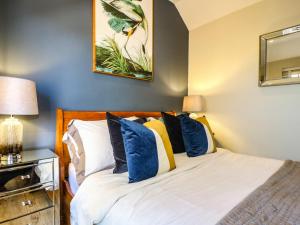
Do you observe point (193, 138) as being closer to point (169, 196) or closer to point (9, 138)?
point (169, 196)

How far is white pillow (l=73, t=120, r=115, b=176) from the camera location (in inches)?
49.5

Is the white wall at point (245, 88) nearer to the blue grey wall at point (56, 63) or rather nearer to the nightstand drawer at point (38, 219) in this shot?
the blue grey wall at point (56, 63)

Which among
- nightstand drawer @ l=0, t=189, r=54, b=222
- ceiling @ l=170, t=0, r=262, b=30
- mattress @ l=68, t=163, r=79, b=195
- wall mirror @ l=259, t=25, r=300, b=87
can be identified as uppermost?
ceiling @ l=170, t=0, r=262, b=30

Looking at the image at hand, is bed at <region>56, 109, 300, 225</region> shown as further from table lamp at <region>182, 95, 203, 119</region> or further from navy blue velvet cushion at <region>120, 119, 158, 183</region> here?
table lamp at <region>182, 95, 203, 119</region>

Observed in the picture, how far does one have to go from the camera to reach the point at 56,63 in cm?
159

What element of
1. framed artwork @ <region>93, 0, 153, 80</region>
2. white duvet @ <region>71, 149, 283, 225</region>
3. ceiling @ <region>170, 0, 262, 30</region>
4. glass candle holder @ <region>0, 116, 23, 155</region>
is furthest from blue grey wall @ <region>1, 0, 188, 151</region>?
ceiling @ <region>170, 0, 262, 30</region>

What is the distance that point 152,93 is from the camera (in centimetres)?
244

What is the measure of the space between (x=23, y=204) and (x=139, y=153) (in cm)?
86

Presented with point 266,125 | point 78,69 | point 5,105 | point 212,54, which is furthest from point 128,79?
point 266,125

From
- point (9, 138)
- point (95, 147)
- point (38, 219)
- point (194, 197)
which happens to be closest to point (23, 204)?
point (38, 219)

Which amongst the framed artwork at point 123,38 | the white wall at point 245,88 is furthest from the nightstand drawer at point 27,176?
the white wall at point 245,88

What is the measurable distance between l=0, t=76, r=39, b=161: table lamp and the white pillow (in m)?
0.36

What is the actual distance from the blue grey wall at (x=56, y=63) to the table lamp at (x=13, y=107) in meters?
0.22

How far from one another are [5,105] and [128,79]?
128 cm
